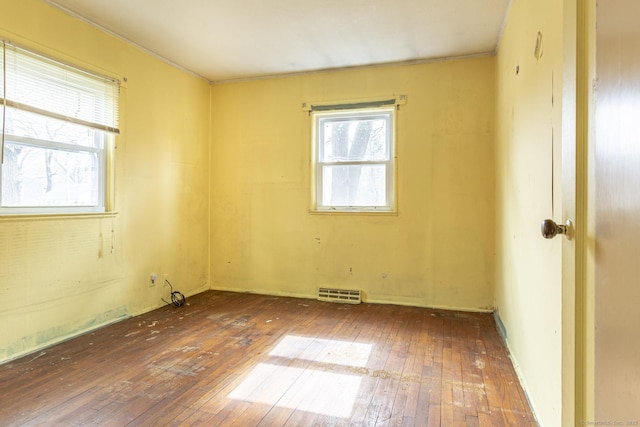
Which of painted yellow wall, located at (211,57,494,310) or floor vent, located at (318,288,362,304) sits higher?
painted yellow wall, located at (211,57,494,310)

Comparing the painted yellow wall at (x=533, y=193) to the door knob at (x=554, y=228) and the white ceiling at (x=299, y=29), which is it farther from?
the white ceiling at (x=299, y=29)

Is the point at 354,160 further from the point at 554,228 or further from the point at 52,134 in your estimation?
the point at 554,228

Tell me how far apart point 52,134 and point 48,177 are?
0.33m

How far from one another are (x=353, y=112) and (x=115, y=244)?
2.79 m

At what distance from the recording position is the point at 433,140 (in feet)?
12.2

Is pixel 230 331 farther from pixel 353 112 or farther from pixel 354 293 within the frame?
pixel 353 112

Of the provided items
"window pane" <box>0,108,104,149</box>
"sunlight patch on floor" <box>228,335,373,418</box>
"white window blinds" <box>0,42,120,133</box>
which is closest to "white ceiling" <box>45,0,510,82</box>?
"white window blinds" <box>0,42,120,133</box>

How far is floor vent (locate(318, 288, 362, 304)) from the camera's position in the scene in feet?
13.0

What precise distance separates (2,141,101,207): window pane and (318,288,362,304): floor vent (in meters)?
2.45

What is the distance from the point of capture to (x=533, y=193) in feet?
6.27

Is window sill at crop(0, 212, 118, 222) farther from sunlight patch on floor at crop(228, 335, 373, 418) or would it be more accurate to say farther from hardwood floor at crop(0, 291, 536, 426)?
sunlight patch on floor at crop(228, 335, 373, 418)

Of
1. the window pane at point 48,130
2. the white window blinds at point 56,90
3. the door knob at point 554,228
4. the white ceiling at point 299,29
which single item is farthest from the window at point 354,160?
the door knob at point 554,228

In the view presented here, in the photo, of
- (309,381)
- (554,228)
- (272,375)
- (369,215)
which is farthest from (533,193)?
(369,215)

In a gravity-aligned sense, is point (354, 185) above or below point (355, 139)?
below
